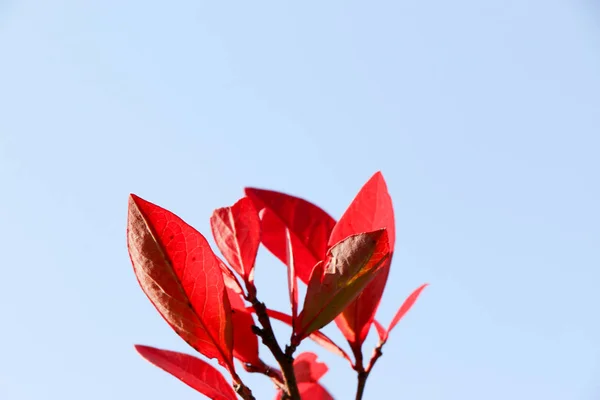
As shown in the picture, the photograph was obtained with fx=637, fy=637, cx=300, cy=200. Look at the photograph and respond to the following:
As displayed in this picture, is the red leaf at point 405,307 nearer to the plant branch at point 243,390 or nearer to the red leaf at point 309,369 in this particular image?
the red leaf at point 309,369

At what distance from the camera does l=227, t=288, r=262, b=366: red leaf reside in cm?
142

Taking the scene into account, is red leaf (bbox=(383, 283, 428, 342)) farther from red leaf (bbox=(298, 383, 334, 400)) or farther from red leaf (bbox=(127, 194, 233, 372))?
red leaf (bbox=(127, 194, 233, 372))

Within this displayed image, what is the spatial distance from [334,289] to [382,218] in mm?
250

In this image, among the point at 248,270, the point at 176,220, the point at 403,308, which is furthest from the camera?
the point at 403,308

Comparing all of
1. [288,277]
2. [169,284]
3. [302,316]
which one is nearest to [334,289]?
[302,316]

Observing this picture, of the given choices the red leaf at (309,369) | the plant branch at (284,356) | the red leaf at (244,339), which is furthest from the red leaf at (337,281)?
the red leaf at (309,369)

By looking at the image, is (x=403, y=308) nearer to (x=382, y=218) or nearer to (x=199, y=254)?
(x=382, y=218)

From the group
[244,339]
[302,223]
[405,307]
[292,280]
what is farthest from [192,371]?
[405,307]

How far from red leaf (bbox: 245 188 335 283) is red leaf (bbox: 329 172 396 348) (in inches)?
3.1

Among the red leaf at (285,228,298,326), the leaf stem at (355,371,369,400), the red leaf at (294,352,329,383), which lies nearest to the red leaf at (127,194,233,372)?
the red leaf at (285,228,298,326)

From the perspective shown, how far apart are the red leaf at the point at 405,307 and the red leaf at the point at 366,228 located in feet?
0.27

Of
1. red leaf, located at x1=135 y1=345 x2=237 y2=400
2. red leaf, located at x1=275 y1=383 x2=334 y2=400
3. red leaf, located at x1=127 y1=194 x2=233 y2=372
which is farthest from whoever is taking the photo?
red leaf, located at x1=275 y1=383 x2=334 y2=400

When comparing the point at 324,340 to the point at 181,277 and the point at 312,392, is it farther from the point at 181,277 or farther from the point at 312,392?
the point at 181,277

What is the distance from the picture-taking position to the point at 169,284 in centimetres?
126
